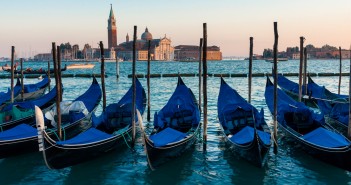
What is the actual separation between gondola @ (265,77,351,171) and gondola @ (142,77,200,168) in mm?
2811

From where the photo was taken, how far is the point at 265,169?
28.9 ft

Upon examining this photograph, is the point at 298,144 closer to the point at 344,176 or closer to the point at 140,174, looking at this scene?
the point at 344,176

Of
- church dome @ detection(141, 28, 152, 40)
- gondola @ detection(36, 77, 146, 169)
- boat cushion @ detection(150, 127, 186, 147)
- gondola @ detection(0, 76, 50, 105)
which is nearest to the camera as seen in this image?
gondola @ detection(36, 77, 146, 169)

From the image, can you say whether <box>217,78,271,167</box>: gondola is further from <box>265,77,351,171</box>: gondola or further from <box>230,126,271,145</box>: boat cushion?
<box>265,77,351,171</box>: gondola

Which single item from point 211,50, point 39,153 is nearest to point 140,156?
point 39,153

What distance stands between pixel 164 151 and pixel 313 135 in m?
3.83

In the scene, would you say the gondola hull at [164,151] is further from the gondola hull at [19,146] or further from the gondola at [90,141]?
the gondola hull at [19,146]

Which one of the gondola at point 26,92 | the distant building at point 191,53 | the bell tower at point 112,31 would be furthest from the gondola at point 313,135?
the distant building at point 191,53

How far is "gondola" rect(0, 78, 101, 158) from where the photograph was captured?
29.8 feet

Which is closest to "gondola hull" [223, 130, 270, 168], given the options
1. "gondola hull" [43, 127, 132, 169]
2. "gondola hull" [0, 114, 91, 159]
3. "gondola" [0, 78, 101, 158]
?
"gondola hull" [43, 127, 132, 169]

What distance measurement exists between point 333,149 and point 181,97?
230 inches

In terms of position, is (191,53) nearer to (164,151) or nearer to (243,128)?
(243,128)

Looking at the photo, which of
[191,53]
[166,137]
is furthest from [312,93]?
[191,53]

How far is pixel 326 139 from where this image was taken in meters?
8.78
